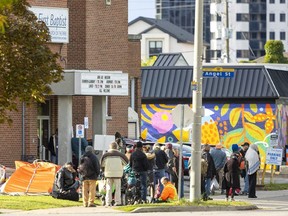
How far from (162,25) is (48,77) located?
103 meters

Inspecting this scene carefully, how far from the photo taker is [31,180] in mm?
34969

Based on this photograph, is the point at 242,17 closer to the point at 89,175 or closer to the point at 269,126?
the point at 269,126

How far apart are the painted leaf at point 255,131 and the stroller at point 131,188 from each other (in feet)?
91.1

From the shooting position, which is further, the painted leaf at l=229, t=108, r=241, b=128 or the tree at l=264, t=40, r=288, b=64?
the tree at l=264, t=40, r=288, b=64

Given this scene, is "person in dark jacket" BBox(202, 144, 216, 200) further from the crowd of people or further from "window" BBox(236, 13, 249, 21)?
"window" BBox(236, 13, 249, 21)

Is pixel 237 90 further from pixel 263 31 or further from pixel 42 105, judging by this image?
pixel 263 31

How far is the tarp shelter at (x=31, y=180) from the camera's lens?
34812mm

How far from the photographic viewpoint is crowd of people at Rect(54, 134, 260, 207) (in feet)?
101

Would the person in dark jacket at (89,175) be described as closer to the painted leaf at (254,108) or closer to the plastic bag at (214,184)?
the plastic bag at (214,184)

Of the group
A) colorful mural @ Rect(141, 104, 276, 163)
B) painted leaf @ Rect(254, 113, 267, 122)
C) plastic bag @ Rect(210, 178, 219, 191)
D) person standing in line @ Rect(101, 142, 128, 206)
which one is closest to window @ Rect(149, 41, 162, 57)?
colorful mural @ Rect(141, 104, 276, 163)

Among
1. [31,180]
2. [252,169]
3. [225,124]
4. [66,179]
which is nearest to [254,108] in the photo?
[225,124]

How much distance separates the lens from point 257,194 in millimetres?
38875

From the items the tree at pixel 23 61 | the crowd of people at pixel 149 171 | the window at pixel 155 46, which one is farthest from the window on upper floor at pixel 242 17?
the tree at pixel 23 61

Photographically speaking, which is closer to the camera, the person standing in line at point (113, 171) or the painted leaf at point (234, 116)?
the person standing in line at point (113, 171)
